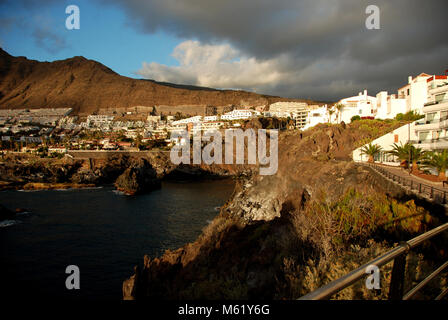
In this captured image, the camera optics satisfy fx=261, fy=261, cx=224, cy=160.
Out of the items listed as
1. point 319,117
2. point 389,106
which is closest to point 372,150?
point 389,106

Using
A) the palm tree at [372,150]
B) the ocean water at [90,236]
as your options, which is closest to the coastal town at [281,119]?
the palm tree at [372,150]

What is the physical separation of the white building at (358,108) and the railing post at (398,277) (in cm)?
6067

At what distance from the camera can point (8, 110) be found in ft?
641

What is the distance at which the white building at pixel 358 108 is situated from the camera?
55375 mm

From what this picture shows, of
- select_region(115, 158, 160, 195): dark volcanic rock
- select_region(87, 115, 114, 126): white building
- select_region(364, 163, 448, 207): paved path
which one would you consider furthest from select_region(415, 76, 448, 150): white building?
select_region(87, 115, 114, 126): white building

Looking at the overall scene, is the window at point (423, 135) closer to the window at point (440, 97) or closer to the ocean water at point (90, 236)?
the window at point (440, 97)

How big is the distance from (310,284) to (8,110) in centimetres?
25329

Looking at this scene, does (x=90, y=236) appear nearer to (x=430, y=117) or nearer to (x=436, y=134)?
(x=436, y=134)

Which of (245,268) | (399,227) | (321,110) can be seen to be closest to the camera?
(399,227)

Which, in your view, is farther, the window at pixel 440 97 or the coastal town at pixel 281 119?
the coastal town at pixel 281 119

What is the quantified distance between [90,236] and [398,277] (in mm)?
29531

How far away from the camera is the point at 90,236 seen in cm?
2655
